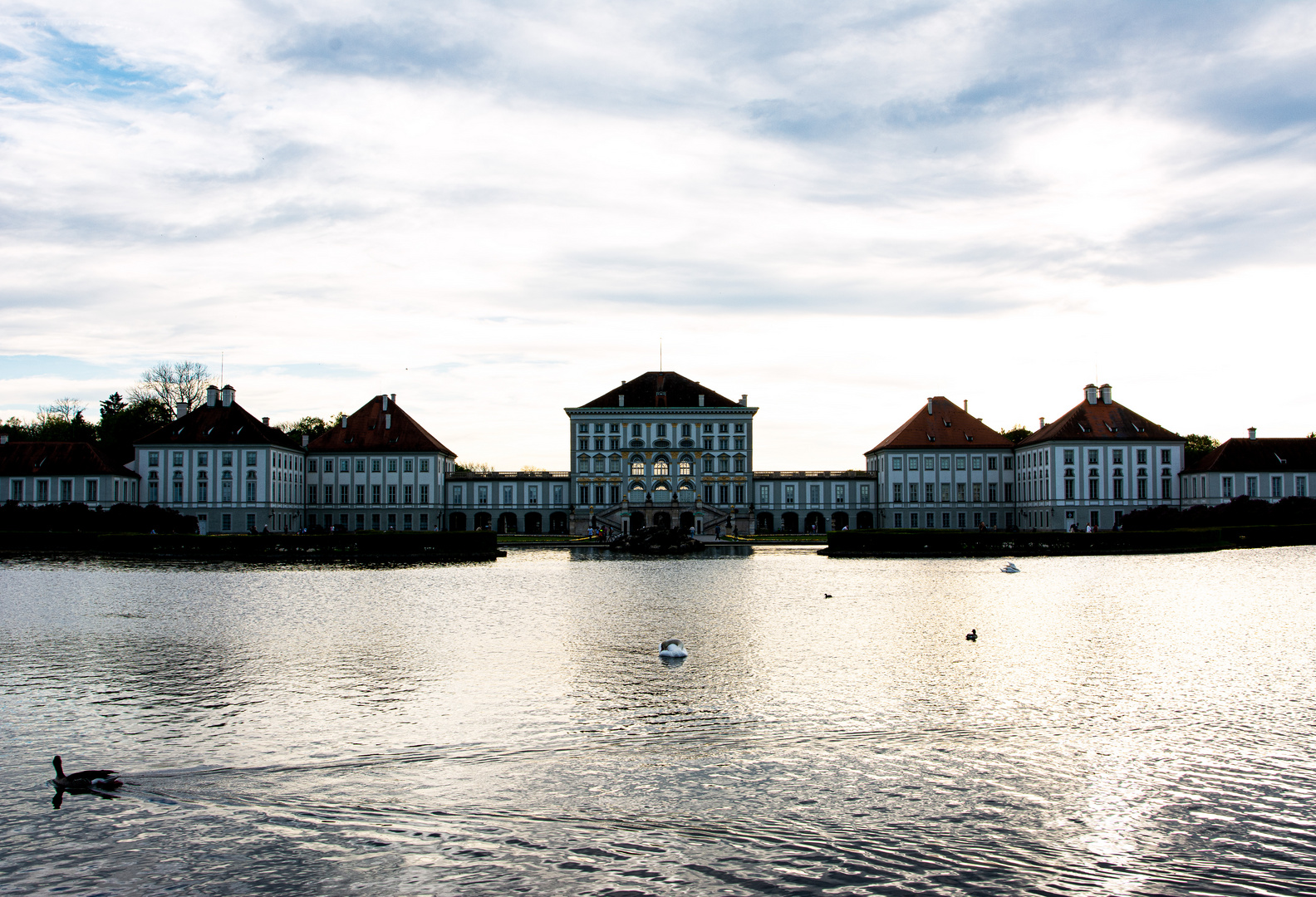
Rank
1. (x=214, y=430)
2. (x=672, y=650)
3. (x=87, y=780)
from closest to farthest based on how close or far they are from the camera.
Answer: (x=87, y=780), (x=672, y=650), (x=214, y=430)

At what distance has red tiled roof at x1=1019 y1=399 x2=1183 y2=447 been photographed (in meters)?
89.8

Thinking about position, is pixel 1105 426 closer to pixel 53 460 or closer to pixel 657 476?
pixel 657 476

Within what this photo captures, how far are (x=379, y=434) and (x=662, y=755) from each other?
299 ft

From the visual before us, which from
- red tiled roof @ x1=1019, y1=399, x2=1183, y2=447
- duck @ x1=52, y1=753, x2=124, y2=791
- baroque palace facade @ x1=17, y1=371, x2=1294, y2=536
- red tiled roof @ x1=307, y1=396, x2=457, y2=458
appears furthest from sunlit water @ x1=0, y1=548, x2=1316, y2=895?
red tiled roof @ x1=307, y1=396, x2=457, y2=458

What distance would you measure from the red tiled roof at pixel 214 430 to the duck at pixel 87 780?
274 feet

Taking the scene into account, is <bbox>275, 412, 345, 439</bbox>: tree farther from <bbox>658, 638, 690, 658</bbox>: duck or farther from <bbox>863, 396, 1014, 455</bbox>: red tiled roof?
<bbox>658, 638, 690, 658</bbox>: duck

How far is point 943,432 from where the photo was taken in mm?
99062

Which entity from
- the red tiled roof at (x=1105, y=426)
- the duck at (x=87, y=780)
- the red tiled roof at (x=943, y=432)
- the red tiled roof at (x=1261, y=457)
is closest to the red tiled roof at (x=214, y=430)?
the red tiled roof at (x=943, y=432)

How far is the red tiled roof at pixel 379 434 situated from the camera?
3868 inches

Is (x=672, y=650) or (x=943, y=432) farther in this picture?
(x=943, y=432)

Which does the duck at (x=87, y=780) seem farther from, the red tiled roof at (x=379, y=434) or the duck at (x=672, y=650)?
the red tiled roof at (x=379, y=434)

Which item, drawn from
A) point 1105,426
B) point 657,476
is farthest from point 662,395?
point 1105,426

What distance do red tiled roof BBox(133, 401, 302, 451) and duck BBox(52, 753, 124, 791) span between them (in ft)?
274

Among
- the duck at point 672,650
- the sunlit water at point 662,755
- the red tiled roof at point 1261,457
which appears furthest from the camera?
the red tiled roof at point 1261,457
